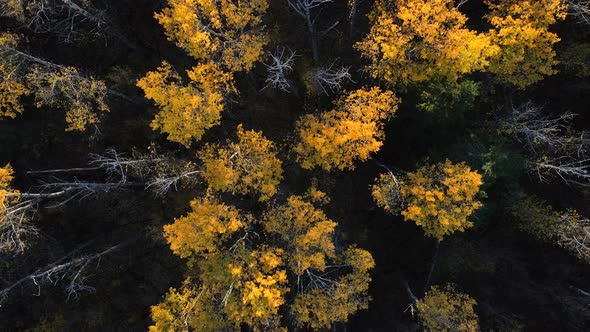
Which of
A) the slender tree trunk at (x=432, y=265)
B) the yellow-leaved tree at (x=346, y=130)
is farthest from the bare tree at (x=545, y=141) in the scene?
the slender tree trunk at (x=432, y=265)

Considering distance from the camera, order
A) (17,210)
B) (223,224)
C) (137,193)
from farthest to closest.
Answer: (137,193)
(223,224)
(17,210)

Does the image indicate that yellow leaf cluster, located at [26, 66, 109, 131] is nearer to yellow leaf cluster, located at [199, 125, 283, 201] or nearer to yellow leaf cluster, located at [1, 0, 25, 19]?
yellow leaf cluster, located at [1, 0, 25, 19]

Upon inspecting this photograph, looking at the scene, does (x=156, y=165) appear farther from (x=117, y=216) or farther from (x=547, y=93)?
(x=547, y=93)

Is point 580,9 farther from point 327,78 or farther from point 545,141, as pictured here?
point 327,78

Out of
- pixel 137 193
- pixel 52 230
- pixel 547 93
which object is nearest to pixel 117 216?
pixel 137 193

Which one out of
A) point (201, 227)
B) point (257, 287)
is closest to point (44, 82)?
point (201, 227)

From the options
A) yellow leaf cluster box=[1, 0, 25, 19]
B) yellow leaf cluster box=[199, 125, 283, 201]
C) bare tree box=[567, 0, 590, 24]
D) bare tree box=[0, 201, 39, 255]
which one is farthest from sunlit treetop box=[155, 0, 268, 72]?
bare tree box=[567, 0, 590, 24]

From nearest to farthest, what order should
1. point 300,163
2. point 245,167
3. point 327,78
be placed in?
point 245,167 < point 300,163 < point 327,78
